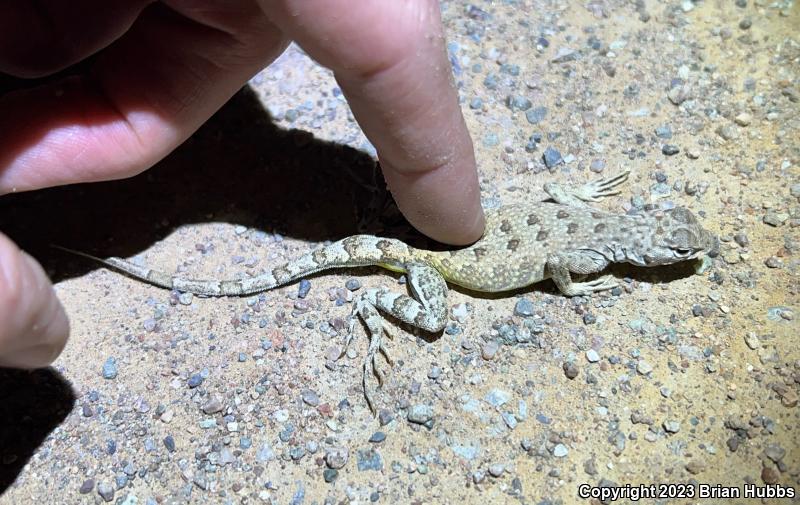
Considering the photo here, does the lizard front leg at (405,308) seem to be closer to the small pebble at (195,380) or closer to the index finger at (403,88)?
the index finger at (403,88)

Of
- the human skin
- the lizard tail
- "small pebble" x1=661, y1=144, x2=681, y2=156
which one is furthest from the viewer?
"small pebble" x1=661, y1=144, x2=681, y2=156

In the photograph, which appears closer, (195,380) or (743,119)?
(195,380)

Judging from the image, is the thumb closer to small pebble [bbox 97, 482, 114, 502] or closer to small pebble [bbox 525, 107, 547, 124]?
small pebble [bbox 97, 482, 114, 502]

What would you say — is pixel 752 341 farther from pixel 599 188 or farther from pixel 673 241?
pixel 599 188

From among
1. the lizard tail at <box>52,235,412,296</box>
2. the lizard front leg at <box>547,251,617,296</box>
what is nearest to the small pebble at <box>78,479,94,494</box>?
the lizard tail at <box>52,235,412,296</box>

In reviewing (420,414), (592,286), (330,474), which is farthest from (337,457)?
(592,286)

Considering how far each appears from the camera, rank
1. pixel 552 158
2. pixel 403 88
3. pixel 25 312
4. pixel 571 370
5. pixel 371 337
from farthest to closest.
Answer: pixel 552 158, pixel 371 337, pixel 571 370, pixel 403 88, pixel 25 312

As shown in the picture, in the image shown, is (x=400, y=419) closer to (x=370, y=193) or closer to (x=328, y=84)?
(x=370, y=193)
